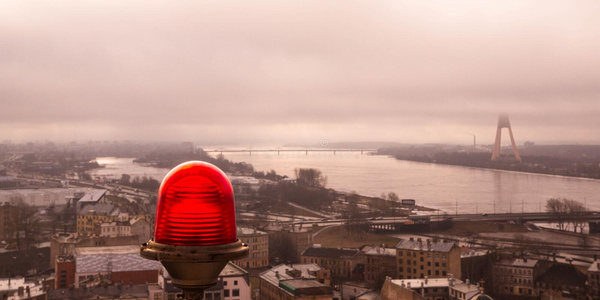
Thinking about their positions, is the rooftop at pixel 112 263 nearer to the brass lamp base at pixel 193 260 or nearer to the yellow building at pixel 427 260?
the yellow building at pixel 427 260

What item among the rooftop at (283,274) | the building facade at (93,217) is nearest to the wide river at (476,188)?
the building facade at (93,217)

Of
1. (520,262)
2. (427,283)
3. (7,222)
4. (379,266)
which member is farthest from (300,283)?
(7,222)

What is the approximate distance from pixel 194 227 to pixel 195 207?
16 mm

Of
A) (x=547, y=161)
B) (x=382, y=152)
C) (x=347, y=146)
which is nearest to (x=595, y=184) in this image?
(x=547, y=161)

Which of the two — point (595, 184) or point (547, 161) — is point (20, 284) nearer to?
point (595, 184)

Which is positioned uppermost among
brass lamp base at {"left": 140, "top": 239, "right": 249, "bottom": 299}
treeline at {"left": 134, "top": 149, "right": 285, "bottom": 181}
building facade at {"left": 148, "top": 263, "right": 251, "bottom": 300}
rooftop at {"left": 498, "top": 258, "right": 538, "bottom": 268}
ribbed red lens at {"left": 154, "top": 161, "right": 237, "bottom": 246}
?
ribbed red lens at {"left": 154, "top": 161, "right": 237, "bottom": 246}

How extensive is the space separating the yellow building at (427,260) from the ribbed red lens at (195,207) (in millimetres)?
6612

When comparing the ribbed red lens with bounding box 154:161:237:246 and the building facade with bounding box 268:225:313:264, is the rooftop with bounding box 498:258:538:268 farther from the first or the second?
the ribbed red lens with bounding box 154:161:237:246

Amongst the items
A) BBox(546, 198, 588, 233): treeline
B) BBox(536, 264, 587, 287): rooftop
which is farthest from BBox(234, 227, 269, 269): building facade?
BBox(546, 198, 588, 233): treeline

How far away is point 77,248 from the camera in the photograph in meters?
7.38

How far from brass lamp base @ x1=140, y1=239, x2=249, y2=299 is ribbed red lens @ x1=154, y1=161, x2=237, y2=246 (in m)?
0.01

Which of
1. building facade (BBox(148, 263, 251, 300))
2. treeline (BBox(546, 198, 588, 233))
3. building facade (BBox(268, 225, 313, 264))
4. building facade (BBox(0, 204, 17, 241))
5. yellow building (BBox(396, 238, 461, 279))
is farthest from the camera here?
treeline (BBox(546, 198, 588, 233))

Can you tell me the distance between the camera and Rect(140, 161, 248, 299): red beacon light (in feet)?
1.73

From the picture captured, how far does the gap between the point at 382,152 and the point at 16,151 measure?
28.2 meters
